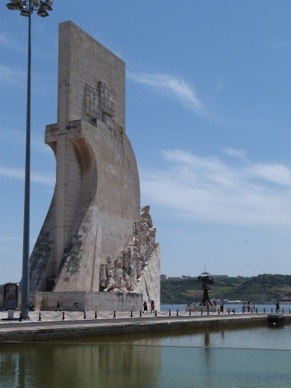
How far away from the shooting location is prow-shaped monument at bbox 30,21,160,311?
958 inches

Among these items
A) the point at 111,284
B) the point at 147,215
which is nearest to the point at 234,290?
the point at 147,215

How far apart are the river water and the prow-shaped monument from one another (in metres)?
8.13

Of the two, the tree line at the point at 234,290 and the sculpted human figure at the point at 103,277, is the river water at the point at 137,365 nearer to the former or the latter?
the sculpted human figure at the point at 103,277

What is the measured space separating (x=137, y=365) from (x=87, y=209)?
14329 mm

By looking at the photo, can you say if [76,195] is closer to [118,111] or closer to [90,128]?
[90,128]

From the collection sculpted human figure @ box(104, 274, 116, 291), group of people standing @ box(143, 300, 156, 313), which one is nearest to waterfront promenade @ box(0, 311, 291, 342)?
sculpted human figure @ box(104, 274, 116, 291)

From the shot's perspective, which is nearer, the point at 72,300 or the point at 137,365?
the point at 137,365

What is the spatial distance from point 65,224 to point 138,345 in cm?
1121

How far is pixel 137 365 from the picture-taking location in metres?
11.6

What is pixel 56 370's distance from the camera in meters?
10.7

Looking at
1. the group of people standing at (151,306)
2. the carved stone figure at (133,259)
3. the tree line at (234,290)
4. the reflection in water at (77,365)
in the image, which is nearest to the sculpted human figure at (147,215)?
the carved stone figure at (133,259)

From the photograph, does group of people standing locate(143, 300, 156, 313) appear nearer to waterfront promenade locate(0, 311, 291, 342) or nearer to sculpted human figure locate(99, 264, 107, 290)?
sculpted human figure locate(99, 264, 107, 290)

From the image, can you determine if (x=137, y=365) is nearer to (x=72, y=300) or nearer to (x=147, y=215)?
(x=72, y=300)

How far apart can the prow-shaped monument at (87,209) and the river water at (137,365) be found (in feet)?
26.7
